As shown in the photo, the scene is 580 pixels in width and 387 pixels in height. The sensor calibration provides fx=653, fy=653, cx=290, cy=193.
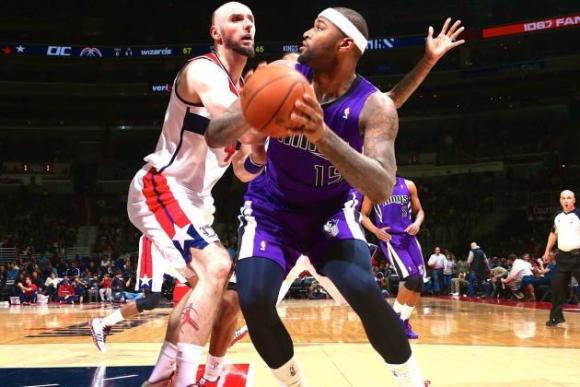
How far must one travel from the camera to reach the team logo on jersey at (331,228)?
331 cm

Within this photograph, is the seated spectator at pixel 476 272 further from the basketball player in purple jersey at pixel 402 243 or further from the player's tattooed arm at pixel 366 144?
the player's tattooed arm at pixel 366 144

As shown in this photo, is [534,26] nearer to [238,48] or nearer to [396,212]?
[396,212]

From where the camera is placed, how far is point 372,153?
2824 millimetres

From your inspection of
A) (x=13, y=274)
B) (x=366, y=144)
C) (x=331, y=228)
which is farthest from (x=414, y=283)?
(x=13, y=274)

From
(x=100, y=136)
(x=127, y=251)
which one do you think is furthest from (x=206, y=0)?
(x=127, y=251)

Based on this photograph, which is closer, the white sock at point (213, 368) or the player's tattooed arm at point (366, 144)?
the player's tattooed arm at point (366, 144)

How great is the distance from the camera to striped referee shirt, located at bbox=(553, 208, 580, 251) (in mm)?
9422

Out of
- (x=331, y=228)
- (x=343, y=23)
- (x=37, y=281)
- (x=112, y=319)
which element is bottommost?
(x=37, y=281)

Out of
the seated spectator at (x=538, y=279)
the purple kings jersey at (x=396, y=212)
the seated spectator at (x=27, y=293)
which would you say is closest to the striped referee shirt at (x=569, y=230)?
the purple kings jersey at (x=396, y=212)

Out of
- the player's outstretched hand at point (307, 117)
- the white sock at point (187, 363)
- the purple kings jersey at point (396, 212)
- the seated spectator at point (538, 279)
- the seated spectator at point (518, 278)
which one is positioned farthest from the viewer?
the seated spectator at point (518, 278)

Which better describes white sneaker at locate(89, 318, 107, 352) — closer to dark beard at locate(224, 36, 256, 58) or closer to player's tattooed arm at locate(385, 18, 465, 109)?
dark beard at locate(224, 36, 256, 58)

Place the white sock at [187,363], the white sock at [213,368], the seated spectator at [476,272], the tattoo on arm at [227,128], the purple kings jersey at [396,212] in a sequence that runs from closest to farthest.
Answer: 1. the tattoo on arm at [227,128]
2. the white sock at [187,363]
3. the white sock at [213,368]
4. the purple kings jersey at [396,212]
5. the seated spectator at [476,272]

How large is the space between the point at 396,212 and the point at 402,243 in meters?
0.40

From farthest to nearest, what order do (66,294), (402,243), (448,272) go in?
1. (448,272)
2. (66,294)
3. (402,243)
